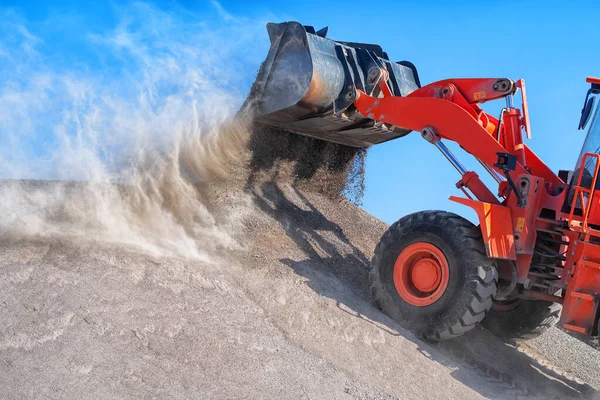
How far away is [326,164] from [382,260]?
10.1ft

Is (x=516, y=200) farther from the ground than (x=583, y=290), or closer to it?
farther from the ground

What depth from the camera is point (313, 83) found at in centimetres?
816

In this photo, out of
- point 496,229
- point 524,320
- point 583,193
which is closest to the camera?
point 583,193

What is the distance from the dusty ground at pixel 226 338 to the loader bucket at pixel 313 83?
173 cm

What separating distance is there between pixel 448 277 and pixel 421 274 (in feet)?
1.25

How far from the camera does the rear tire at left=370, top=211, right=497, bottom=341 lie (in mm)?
6316

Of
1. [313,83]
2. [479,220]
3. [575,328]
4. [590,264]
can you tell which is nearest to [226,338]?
[479,220]

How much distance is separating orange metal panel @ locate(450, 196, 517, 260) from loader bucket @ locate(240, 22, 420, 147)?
257 centimetres

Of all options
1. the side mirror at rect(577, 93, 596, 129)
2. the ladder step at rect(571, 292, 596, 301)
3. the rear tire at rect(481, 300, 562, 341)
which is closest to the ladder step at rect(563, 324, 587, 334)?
the ladder step at rect(571, 292, 596, 301)

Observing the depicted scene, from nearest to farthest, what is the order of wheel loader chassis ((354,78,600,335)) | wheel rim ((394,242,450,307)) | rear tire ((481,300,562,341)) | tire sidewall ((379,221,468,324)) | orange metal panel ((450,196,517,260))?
wheel loader chassis ((354,78,600,335)) < orange metal panel ((450,196,517,260)) < tire sidewall ((379,221,468,324)) < wheel rim ((394,242,450,307)) < rear tire ((481,300,562,341))

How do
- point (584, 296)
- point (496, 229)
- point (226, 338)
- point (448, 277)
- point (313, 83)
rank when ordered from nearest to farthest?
point (226, 338), point (584, 296), point (496, 229), point (448, 277), point (313, 83)

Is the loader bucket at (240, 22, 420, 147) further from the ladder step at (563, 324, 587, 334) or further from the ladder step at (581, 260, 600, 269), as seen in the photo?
the ladder step at (563, 324, 587, 334)

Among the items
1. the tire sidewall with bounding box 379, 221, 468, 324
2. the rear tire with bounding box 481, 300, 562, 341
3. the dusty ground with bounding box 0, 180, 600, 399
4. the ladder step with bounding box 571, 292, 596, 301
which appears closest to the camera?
the dusty ground with bounding box 0, 180, 600, 399

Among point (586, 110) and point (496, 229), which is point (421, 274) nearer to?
point (496, 229)
